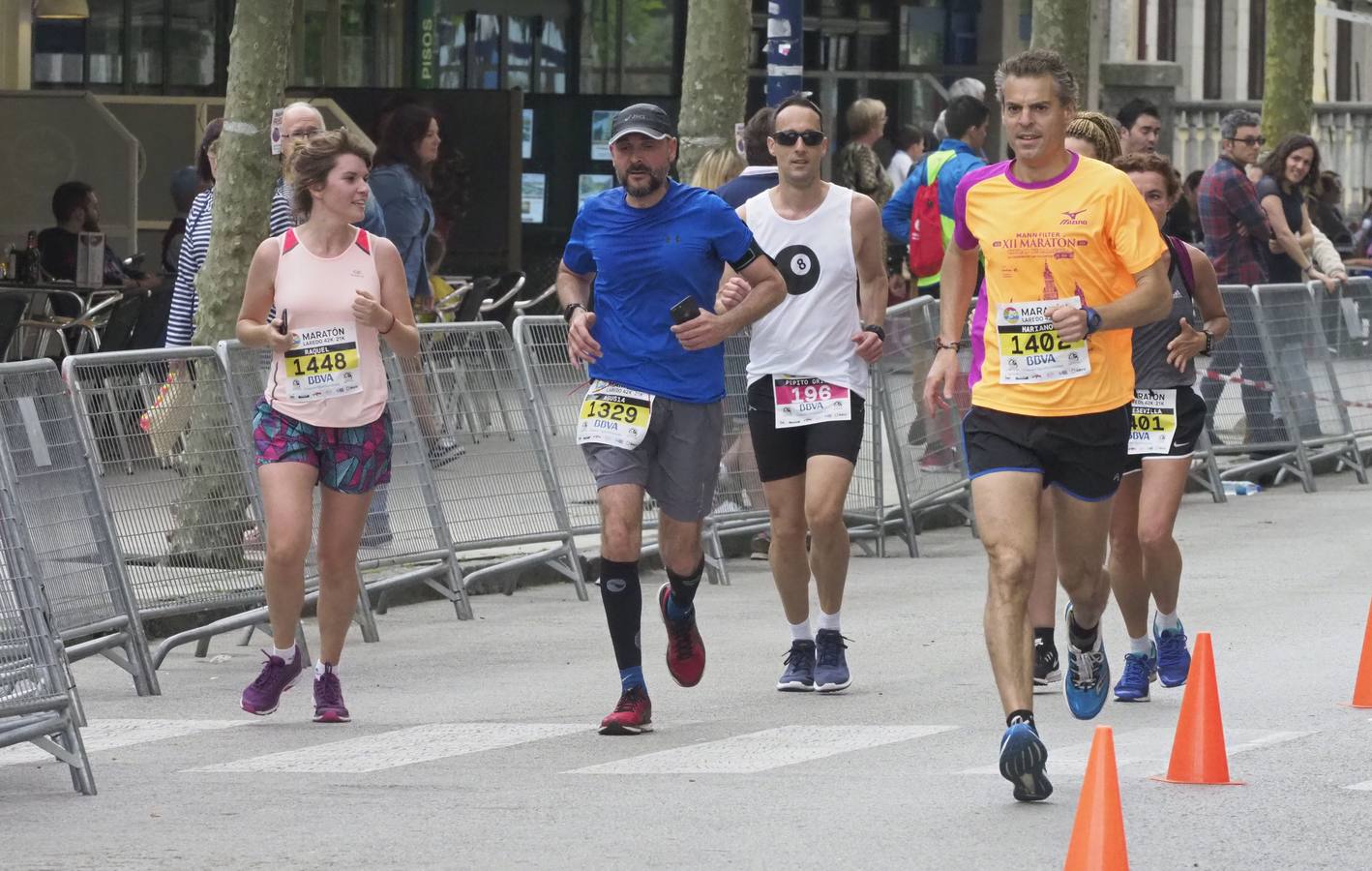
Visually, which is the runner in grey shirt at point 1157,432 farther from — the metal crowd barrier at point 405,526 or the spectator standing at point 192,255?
the spectator standing at point 192,255

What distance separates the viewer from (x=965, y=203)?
7.90m

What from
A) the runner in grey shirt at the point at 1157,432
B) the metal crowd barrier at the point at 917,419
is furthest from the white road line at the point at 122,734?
the metal crowd barrier at the point at 917,419

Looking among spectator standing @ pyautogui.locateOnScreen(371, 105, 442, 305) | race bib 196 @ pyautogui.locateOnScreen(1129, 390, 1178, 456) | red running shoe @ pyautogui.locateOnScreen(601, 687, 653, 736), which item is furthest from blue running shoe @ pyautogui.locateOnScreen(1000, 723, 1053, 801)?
spectator standing @ pyautogui.locateOnScreen(371, 105, 442, 305)

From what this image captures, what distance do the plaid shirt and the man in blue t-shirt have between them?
334 inches

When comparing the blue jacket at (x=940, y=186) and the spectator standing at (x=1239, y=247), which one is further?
the spectator standing at (x=1239, y=247)

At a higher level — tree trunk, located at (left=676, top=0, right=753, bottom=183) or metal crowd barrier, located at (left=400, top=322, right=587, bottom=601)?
tree trunk, located at (left=676, top=0, right=753, bottom=183)

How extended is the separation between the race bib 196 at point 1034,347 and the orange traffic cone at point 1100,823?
1863mm

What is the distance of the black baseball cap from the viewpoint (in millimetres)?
8477

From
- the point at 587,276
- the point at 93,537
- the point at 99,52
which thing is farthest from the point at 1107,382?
the point at 99,52

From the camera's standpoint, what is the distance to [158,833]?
697 cm

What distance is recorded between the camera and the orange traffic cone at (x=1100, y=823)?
5902mm

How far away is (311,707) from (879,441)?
5144 mm

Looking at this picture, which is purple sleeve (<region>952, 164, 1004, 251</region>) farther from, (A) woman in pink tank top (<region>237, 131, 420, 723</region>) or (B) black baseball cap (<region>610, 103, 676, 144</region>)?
(A) woman in pink tank top (<region>237, 131, 420, 723</region>)

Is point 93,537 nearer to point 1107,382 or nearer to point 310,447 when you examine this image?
point 310,447
